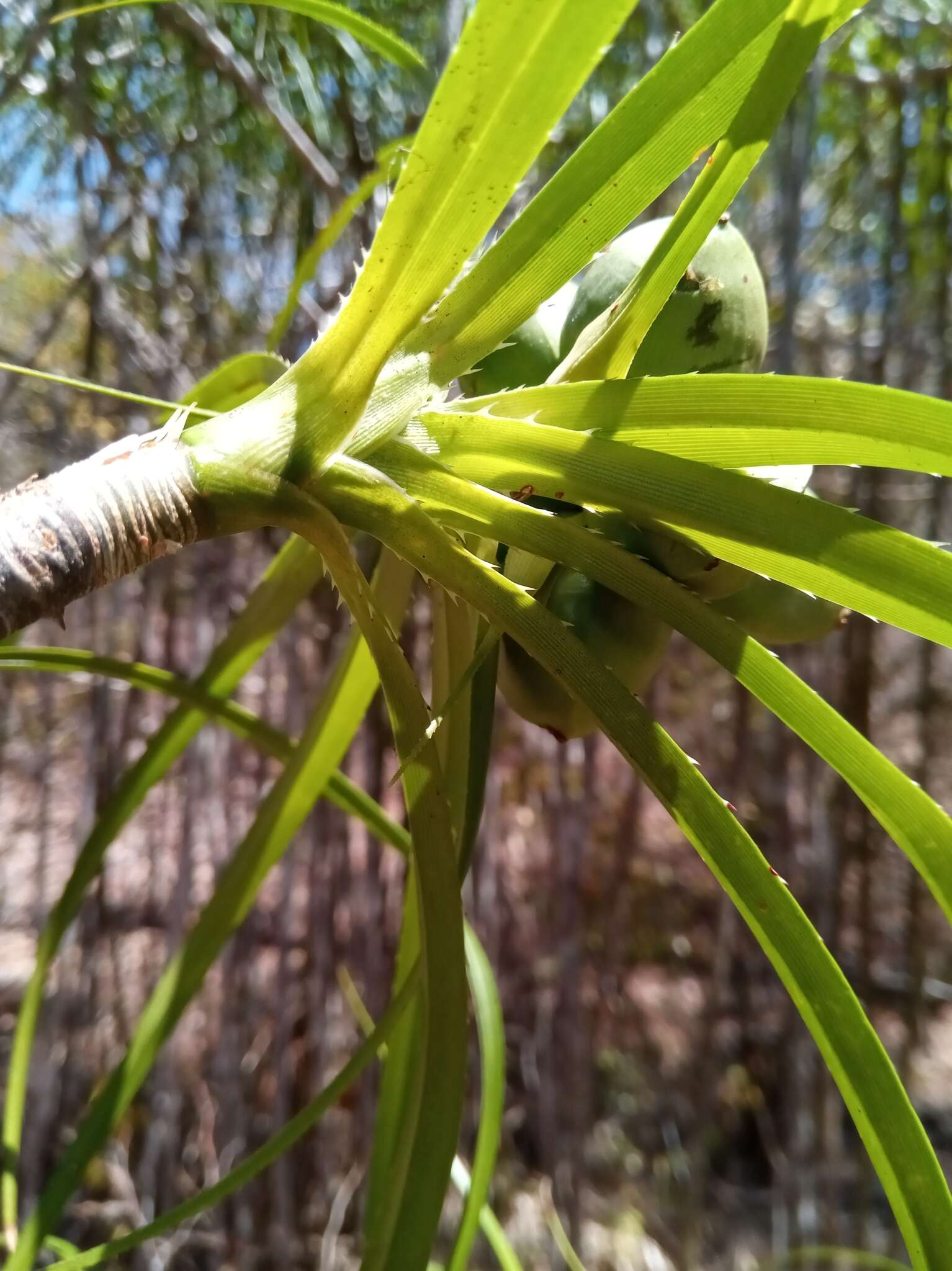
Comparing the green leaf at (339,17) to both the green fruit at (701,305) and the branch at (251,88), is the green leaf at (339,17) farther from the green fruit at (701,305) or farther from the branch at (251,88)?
the branch at (251,88)

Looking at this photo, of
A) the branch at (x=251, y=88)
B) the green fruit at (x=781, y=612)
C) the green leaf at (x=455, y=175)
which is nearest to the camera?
the green leaf at (x=455, y=175)

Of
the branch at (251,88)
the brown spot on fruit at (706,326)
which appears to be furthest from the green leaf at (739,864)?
the branch at (251,88)

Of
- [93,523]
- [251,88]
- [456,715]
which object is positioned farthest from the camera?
Answer: [251,88]

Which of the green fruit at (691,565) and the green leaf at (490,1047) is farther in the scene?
the green leaf at (490,1047)

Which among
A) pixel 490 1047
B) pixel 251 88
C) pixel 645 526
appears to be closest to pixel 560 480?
pixel 645 526

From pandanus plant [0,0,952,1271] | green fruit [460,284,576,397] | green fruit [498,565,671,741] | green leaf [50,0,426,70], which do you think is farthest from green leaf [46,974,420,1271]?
green leaf [50,0,426,70]

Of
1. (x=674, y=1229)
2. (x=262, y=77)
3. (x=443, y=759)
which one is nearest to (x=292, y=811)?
(x=443, y=759)

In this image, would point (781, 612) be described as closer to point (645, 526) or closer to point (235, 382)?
point (645, 526)

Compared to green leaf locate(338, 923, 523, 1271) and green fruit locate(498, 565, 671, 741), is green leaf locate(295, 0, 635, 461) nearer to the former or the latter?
green fruit locate(498, 565, 671, 741)

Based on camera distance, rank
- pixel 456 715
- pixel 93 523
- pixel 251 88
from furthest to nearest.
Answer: pixel 251 88, pixel 456 715, pixel 93 523
